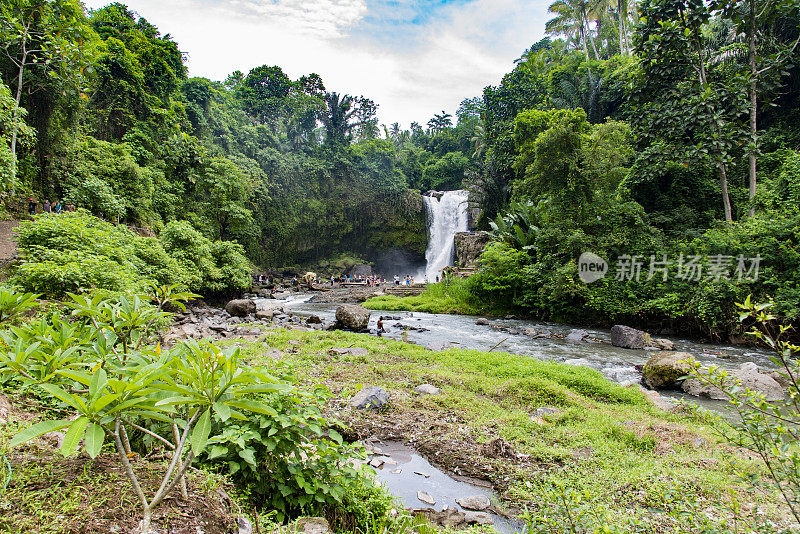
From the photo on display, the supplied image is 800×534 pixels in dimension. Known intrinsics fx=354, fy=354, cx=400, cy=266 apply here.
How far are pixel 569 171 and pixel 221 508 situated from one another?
16.1 metres

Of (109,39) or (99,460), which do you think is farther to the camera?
(109,39)

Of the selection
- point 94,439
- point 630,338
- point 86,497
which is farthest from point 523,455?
point 630,338

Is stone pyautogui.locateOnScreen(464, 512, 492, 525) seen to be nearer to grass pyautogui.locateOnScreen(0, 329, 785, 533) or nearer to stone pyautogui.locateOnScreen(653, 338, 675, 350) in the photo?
grass pyautogui.locateOnScreen(0, 329, 785, 533)

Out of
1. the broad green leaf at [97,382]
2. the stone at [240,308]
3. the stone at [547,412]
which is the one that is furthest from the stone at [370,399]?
the stone at [240,308]

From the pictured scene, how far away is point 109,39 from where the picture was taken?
16.9 m

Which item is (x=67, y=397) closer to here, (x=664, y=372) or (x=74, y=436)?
(x=74, y=436)

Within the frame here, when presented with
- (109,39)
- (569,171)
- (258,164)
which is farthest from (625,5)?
(109,39)

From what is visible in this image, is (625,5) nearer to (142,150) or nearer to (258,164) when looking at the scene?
(258,164)

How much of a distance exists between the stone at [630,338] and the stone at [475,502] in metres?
9.57

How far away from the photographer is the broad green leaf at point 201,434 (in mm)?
1346

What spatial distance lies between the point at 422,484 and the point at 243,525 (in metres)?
2.17

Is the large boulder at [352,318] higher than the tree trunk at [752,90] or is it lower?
lower

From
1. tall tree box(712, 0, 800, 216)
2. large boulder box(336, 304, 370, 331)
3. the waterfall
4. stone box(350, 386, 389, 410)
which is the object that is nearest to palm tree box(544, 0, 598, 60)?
the waterfall

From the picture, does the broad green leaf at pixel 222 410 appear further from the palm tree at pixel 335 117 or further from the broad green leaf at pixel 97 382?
the palm tree at pixel 335 117
